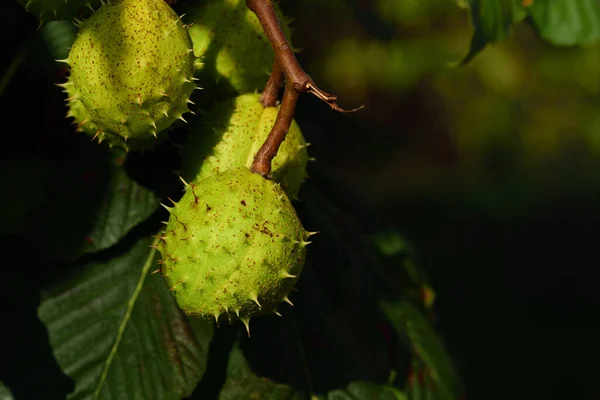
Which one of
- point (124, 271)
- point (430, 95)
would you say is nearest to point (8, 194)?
point (124, 271)

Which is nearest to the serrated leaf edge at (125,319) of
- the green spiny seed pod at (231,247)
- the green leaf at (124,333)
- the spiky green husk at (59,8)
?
the green leaf at (124,333)

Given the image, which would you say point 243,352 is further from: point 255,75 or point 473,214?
point 473,214

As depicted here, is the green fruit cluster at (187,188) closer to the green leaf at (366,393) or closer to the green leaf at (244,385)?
the green leaf at (244,385)

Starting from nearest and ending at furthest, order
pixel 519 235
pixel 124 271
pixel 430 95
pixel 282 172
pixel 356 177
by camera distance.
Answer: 1. pixel 282 172
2. pixel 124 271
3. pixel 519 235
4. pixel 356 177
5. pixel 430 95

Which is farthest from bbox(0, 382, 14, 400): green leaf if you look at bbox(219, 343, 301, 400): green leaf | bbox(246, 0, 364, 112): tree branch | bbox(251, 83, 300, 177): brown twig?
bbox(246, 0, 364, 112): tree branch

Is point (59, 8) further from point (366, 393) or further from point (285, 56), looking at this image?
point (366, 393)

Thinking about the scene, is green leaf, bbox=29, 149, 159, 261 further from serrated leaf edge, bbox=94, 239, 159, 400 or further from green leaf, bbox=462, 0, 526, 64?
green leaf, bbox=462, 0, 526, 64
